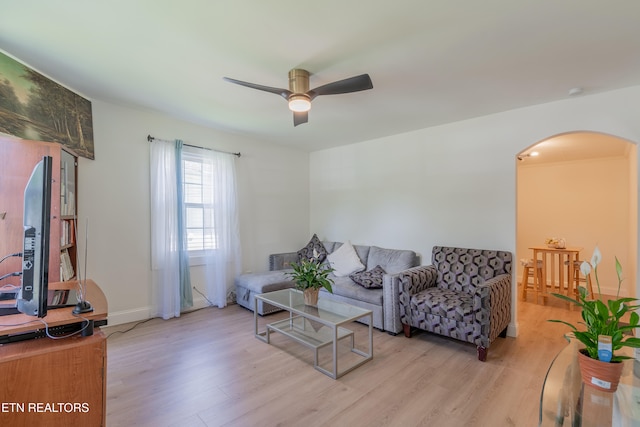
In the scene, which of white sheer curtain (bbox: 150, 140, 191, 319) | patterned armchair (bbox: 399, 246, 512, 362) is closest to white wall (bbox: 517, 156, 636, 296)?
patterned armchair (bbox: 399, 246, 512, 362)

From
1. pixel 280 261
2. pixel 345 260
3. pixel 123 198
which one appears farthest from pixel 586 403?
pixel 123 198

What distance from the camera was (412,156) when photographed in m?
4.15

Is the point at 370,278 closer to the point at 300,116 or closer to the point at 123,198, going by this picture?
the point at 300,116

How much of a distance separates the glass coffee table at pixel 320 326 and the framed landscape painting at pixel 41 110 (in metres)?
2.49

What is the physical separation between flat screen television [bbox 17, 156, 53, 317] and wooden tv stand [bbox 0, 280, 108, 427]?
126 millimetres

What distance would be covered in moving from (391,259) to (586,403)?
274cm

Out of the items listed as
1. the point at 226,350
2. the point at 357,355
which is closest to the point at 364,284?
the point at 357,355

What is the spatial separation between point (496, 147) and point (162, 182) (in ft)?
13.4

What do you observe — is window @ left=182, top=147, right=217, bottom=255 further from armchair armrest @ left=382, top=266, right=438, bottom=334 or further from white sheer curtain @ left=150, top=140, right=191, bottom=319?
armchair armrest @ left=382, top=266, right=438, bottom=334

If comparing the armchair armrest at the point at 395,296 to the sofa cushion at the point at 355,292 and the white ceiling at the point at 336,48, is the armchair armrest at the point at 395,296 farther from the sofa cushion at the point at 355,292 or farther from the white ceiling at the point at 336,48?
the white ceiling at the point at 336,48

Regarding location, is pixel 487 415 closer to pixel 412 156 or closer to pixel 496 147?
pixel 496 147

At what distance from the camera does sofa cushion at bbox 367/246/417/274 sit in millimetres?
3900

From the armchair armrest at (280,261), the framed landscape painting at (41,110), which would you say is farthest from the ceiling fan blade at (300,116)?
the armchair armrest at (280,261)

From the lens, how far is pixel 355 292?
3.60 m
